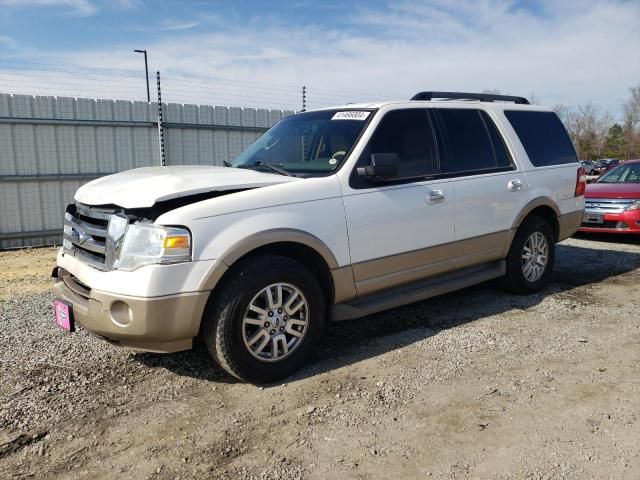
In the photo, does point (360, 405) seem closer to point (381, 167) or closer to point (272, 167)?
point (381, 167)

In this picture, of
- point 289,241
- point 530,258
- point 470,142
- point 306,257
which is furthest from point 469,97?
point 289,241

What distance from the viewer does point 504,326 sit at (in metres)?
4.89

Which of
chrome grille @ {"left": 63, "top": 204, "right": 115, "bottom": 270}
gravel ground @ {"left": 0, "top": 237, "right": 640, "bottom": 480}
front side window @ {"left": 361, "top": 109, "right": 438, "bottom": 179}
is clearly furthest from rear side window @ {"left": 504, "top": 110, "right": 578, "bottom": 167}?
chrome grille @ {"left": 63, "top": 204, "right": 115, "bottom": 270}

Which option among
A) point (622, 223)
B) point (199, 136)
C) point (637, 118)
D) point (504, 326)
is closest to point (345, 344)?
point (504, 326)

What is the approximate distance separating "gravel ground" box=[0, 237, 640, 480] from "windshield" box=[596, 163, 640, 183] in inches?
227

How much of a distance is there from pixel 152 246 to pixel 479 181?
10.3 feet

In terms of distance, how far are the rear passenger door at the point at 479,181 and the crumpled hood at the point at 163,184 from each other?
5.55ft

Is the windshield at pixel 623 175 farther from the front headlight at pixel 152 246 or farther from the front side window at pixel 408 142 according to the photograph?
the front headlight at pixel 152 246

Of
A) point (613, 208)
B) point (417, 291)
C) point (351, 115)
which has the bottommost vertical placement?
point (417, 291)

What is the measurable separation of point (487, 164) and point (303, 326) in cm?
260

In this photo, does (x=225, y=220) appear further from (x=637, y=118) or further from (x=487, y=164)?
(x=637, y=118)

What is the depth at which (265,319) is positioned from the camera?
3699mm

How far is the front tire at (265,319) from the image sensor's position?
352cm

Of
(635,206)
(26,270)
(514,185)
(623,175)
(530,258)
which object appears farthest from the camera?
(623,175)
